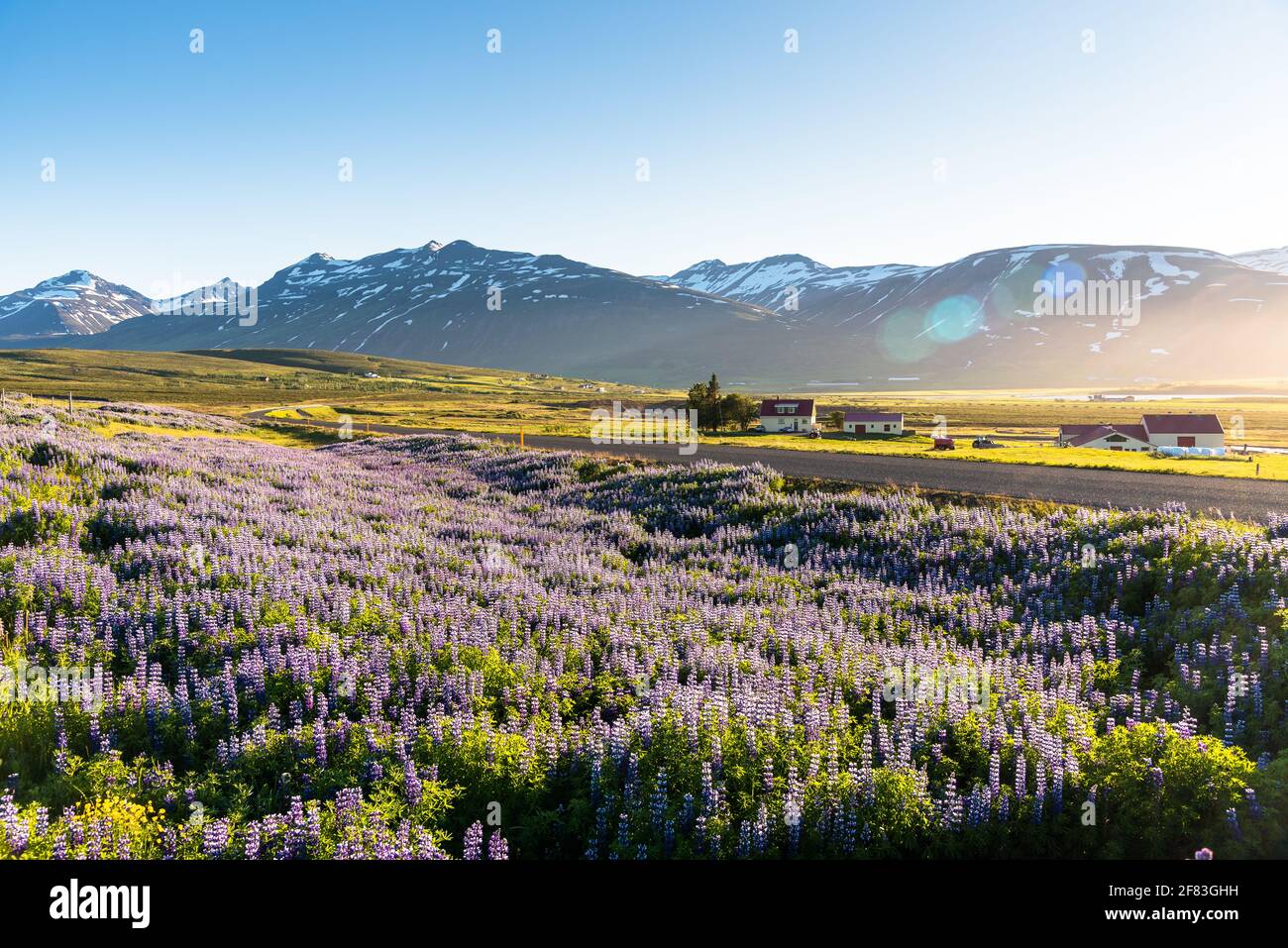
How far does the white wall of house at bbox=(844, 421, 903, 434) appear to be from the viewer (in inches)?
3885

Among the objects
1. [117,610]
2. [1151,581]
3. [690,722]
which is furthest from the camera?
[1151,581]

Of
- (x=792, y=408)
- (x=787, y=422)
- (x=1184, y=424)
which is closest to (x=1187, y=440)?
(x=1184, y=424)

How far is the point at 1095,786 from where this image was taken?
18.5 feet

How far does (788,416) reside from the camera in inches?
4045

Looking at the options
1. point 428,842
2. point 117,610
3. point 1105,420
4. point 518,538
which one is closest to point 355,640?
point 117,610

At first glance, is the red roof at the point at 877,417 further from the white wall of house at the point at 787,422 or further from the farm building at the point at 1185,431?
the farm building at the point at 1185,431

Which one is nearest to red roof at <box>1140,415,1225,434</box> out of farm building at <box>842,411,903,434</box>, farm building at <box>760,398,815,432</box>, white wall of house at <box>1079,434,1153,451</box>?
white wall of house at <box>1079,434,1153,451</box>

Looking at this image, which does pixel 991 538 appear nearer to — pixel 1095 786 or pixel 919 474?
pixel 1095 786

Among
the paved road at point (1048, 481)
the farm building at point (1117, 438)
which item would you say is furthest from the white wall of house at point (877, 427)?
the paved road at point (1048, 481)

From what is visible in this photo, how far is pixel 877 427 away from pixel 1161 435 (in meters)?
33.0

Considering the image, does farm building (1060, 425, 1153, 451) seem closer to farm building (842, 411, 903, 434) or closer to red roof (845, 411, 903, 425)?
farm building (842, 411, 903, 434)

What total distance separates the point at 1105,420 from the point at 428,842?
18168cm

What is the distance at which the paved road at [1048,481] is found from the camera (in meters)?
23.6

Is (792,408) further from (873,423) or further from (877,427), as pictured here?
(877,427)
